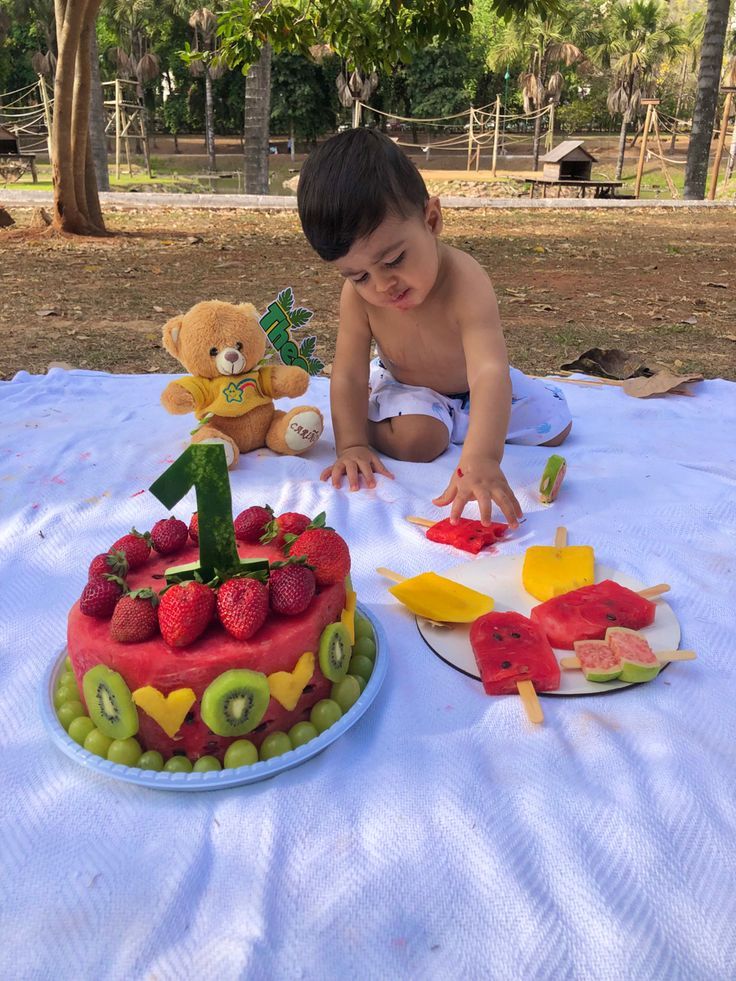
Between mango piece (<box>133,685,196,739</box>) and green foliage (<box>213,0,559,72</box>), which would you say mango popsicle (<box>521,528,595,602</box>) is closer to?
mango piece (<box>133,685,196,739</box>)

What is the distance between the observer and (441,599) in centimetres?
157

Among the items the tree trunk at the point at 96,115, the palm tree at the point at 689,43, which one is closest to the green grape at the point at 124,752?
the tree trunk at the point at 96,115

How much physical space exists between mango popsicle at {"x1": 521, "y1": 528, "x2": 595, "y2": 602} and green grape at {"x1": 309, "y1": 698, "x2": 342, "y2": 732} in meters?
0.58

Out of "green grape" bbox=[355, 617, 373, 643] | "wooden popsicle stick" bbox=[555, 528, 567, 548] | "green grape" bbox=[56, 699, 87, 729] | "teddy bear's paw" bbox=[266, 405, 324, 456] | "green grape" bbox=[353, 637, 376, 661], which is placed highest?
"teddy bear's paw" bbox=[266, 405, 324, 456]

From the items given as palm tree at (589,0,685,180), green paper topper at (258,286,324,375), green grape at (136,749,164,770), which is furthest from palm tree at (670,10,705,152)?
green grape at (136,749,164,770)

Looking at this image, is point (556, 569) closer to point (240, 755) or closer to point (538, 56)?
point (240, 755)

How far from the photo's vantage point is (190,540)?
1406 mm

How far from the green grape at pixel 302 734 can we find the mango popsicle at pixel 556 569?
0.64m

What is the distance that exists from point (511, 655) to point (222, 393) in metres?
1.26

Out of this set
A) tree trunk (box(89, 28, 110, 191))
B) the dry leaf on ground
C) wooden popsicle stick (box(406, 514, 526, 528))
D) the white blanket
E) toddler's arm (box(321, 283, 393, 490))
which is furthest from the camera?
tree trunk (box(89, 28, 110, 191))

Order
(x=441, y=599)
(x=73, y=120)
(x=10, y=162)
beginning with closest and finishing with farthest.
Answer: (x=441, y=599) < (x=73, y=120) < (x=10, y=162)

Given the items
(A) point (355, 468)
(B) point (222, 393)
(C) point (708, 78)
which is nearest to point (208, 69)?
(C) point (708, 78)

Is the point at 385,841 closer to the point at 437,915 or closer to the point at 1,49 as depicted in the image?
the point at 437,915

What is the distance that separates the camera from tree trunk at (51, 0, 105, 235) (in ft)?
21.9
